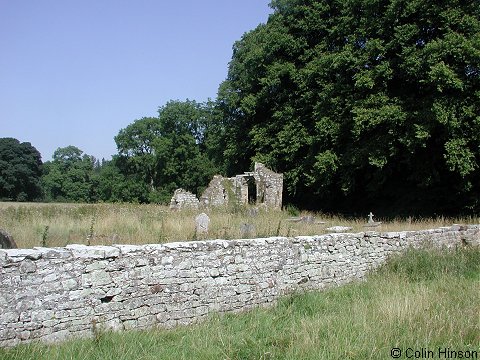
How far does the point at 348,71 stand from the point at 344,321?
18.3 m

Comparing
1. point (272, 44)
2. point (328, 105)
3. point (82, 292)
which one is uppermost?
point (272, 44)

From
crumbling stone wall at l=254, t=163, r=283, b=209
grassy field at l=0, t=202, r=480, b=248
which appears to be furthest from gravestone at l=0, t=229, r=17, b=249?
crumbling stone wall at l=254, t=163, r=283, b=209

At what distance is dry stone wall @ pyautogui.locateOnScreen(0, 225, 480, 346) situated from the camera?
536cm

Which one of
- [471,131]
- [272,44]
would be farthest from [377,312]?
[272,44]

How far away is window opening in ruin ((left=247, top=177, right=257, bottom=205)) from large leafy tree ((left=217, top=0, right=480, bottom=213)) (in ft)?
7.10

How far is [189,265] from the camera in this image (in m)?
7.16

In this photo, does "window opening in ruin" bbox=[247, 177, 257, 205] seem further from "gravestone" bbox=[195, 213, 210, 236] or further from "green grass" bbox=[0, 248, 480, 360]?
"green grass" bbox=[0, 248, 480, 360]

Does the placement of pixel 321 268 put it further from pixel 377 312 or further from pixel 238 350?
pixel 238 350

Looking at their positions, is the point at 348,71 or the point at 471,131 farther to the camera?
the point at 348,71

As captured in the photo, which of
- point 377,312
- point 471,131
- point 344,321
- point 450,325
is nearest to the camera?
point 450,325

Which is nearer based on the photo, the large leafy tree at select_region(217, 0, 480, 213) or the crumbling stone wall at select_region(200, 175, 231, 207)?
the large leafy tree at select_region(217, 0, 480, 213)

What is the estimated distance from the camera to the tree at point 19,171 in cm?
5769

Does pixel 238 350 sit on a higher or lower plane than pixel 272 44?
lower

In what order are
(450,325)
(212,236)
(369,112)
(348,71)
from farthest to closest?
(348,71) → (369,112) → (212,236) → (450,325)
